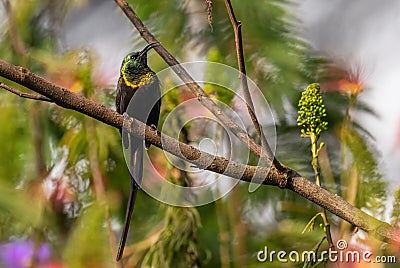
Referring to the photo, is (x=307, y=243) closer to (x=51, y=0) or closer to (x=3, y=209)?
(x=3, y=209)

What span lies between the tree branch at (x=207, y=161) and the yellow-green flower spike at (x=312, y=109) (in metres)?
0.03

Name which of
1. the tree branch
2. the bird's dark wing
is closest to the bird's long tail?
the bird's dark wing

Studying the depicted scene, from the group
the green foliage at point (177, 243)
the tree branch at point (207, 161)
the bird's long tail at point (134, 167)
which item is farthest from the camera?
the green foliage at point (177, 243)

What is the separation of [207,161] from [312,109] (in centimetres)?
7

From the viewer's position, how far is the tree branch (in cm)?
39

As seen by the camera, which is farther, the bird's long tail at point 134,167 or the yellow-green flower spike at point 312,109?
the bird's long tail at point 134,167

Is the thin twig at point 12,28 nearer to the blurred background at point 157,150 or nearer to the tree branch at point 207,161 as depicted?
the blurred background at point 157,150

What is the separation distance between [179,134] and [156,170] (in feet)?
0.28

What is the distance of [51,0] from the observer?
906mm

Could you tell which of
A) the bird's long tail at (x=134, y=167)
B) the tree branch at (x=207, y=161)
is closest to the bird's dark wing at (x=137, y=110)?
the bird's long tail at (x=134, y=167)

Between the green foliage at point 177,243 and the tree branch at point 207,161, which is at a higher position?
the tree branch at point 207,161

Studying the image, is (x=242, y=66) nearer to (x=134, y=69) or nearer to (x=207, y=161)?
(x=207, y=161)

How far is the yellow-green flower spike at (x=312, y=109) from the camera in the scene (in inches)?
16.8

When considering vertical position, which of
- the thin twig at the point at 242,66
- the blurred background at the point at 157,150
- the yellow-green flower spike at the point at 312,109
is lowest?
the blurred background at the point at 157,150
